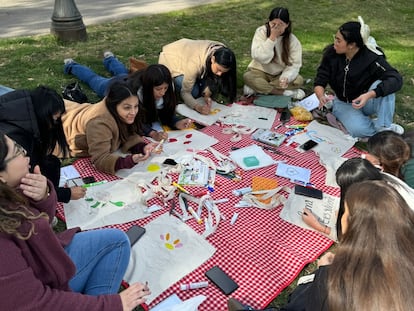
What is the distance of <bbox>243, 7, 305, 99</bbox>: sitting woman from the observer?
16.7 ft

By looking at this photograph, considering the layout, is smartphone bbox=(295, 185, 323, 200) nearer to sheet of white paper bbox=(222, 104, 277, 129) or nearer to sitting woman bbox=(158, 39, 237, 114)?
sheet of white paper bbox=(222, 104, 277, 129)

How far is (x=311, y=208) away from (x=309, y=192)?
0.63 ft

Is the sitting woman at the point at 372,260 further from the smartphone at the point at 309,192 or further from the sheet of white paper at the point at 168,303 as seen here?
the smartphone at the point at 309,192

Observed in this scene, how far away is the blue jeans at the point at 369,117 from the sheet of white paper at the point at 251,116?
85 cm

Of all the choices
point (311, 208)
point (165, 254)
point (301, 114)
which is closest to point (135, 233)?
point (165, 254)

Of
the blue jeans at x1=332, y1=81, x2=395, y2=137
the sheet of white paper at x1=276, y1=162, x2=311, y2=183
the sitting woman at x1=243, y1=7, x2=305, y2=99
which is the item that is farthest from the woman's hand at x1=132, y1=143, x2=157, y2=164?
the blue jeans at x1=332, y1=81, x2=395, y2=137

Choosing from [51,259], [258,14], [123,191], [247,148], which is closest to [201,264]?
[123,191]

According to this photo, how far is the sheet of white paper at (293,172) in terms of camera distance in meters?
3.82

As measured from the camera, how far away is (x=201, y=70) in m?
4.88

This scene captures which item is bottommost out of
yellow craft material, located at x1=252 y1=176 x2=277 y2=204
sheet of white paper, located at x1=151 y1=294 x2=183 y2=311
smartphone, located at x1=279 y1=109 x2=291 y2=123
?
sheet of white paper, located at x1=151 y1=294 x2=183 y2=311

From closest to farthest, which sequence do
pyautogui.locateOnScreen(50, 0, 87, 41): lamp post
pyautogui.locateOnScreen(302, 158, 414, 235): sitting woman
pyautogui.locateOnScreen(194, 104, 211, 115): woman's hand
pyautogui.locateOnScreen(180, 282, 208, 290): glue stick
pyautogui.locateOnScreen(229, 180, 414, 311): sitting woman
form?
1. pyautogui.locateOnScreen(229, 180, 414, 311): sitting woman
2. pyautogui.locateOnScreen(302, 158, 414, 235): sitting woman
3. pyautogui.locateOnScreen(180, 282, 208, 290): glue stick
4. pyautogui.locateOnScreen(194, 104, 211, 115): woman's hand
5. pyautogui.locateOnScreen(50, 0, 87, 41): lamp post

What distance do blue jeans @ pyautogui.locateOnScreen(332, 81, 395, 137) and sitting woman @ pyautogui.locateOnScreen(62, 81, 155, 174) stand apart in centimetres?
229

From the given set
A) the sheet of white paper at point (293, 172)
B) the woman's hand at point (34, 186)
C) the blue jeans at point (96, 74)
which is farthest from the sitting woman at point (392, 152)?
the blue jeans at point (96, 74)

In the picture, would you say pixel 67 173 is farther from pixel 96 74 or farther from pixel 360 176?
pixel 360 176
